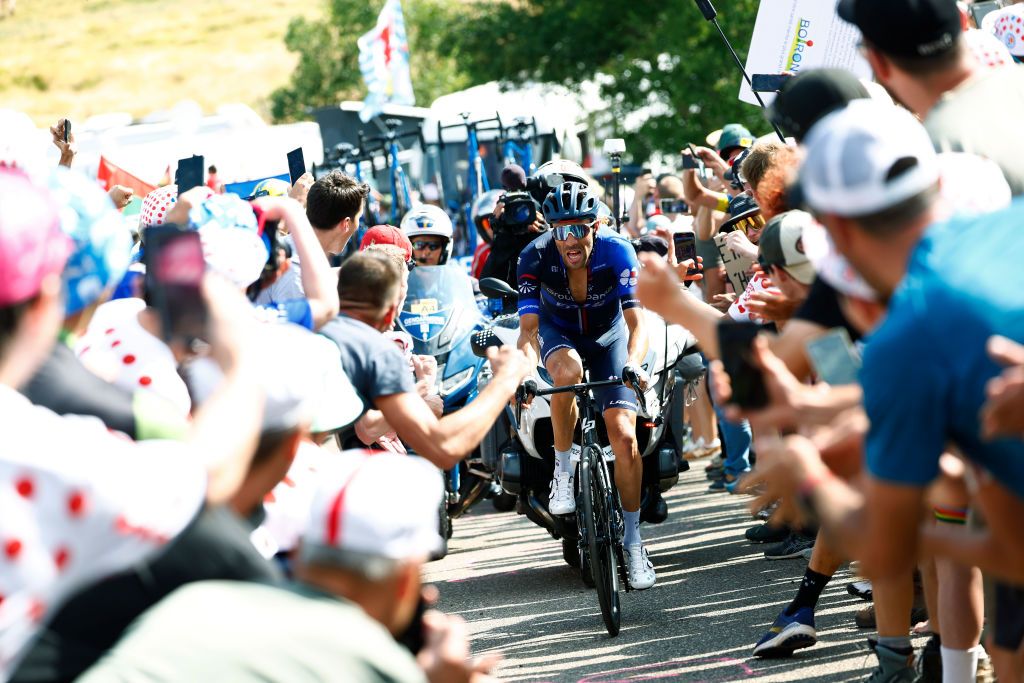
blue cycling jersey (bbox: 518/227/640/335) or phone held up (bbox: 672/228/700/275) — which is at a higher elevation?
phone held up (bbox: 672/228/700/275)

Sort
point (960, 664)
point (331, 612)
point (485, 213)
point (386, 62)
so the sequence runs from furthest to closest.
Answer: point (386, 62), point (485, 213), point (960, 664), point (331, 612)

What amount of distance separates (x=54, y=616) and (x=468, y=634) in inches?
192

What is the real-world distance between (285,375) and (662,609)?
4807 millimetres

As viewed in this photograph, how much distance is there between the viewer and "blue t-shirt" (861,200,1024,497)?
8.22ft

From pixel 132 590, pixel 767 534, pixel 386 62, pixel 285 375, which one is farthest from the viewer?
pixel 386 62

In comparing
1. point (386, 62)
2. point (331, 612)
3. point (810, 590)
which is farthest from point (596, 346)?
point (386, 62)

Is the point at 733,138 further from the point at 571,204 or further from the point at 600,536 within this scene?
the point at 600,536

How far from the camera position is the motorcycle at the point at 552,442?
8469mm

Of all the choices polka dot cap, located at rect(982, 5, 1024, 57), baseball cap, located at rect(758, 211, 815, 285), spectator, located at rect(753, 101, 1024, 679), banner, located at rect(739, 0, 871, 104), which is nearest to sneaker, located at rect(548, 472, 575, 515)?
banner, located at rect(739, 0, 871, 104)

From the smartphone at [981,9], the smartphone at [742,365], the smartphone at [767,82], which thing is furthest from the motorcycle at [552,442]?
the smartphone at [742,365]

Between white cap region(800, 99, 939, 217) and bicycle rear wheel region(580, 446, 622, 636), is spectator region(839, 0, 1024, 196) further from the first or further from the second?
bicycle rear wheel region(580, 446, 622, 636)

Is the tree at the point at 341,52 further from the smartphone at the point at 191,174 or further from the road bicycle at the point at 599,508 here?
the smartphone at the point at 191,174

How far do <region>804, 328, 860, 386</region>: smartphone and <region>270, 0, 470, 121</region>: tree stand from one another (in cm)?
5194

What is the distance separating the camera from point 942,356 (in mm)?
2521
